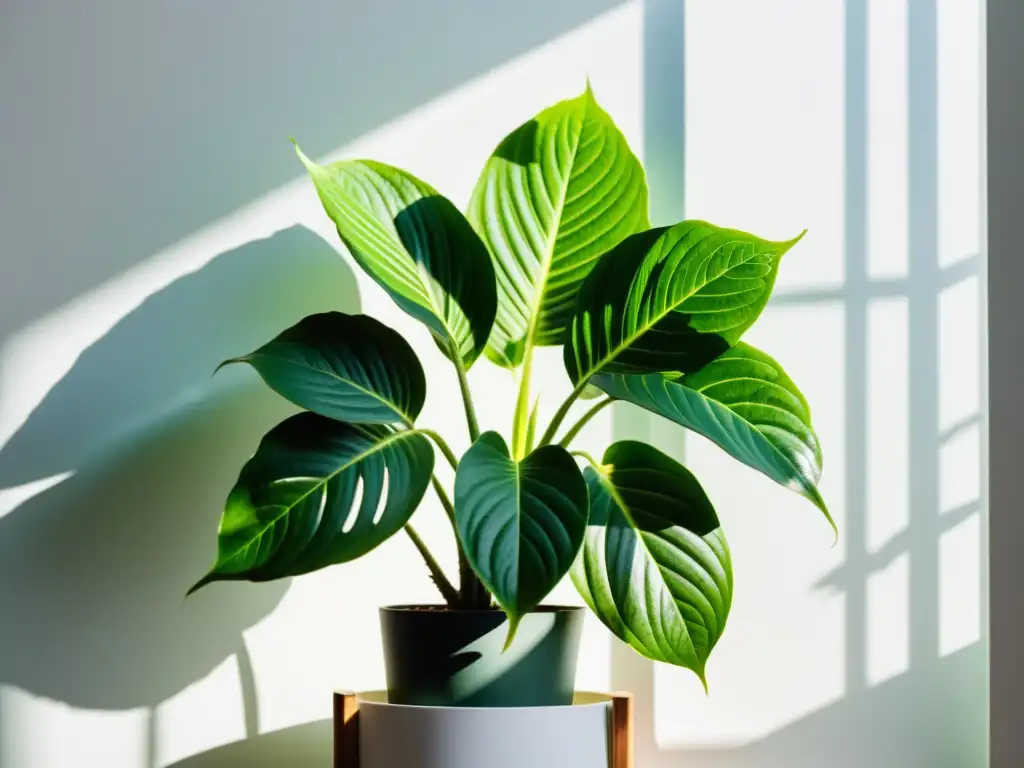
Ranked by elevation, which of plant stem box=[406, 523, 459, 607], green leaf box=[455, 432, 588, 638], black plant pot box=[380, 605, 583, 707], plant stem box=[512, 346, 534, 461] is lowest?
black plant pot box=[380, 605, 583, 707]

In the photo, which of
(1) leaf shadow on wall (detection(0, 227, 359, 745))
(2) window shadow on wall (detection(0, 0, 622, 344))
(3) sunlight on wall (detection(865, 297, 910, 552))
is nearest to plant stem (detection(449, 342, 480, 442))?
(1) leaf shadow on wall (detection(0, 227, 359, 745))

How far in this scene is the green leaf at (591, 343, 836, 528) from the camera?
1.00m

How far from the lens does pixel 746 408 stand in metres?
1.04

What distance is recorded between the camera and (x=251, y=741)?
126cm

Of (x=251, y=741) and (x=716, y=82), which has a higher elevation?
(x=716, y=82)

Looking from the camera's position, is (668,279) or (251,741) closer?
(668,279)

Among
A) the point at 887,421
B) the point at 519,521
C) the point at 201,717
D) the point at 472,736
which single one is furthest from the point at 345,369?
the point at 887,421

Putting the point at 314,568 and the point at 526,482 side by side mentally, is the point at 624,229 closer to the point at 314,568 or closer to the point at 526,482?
the point at 526,482

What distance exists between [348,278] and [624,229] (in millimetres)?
372

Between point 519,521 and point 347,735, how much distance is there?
31 centimetres

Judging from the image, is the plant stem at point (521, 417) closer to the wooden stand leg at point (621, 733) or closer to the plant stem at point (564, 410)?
the plant stem at point (564, 410)

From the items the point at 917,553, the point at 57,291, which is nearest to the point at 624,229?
the point at 917,553

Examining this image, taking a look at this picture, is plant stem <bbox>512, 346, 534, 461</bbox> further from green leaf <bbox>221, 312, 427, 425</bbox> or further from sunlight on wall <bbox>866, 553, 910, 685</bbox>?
sunlight on wall <bbox>866, 553, 910, 685</bbox>

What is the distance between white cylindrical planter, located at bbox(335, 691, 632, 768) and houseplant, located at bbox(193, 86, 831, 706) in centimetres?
3
